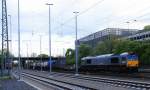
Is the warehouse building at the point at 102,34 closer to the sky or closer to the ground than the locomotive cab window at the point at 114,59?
closer to the sky

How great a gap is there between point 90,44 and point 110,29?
571 inches

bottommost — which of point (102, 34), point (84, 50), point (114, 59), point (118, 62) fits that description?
point (118, 62)

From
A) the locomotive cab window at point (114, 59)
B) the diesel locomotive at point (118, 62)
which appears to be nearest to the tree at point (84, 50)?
the diesel locomotive at point (118, 62)

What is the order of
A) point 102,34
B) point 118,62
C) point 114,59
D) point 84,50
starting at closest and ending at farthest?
point 118,62 → point 114,59 → point 84,50 → point 102,34

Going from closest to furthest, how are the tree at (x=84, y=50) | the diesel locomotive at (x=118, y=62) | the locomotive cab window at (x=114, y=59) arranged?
the diesel locomotive at (x=118, y=62)
the locomotive cab window at (x=114, y=59)
the tree at (x=84, y=50)

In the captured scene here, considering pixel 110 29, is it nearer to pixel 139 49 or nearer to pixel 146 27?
pixel 146 27

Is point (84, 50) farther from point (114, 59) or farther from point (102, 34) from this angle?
point (114, 59)

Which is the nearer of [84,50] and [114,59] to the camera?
[114,59]

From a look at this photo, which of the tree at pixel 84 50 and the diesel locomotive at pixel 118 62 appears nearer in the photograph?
the diesel locomotive at pixel 118 62

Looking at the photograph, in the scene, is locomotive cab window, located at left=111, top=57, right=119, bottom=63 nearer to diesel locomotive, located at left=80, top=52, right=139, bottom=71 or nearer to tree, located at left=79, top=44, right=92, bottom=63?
diesel locomotive, located at left=80, top=52, right=139, bottom=71

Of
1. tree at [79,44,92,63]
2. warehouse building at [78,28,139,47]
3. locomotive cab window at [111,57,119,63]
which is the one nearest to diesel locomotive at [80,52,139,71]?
locomotive cab window at [111,57,119,63]

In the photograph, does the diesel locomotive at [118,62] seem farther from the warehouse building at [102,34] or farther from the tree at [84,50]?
the warehouse building at [102,34]

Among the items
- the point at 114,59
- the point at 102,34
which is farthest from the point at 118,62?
the point at 102,34

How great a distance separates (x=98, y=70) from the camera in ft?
261
